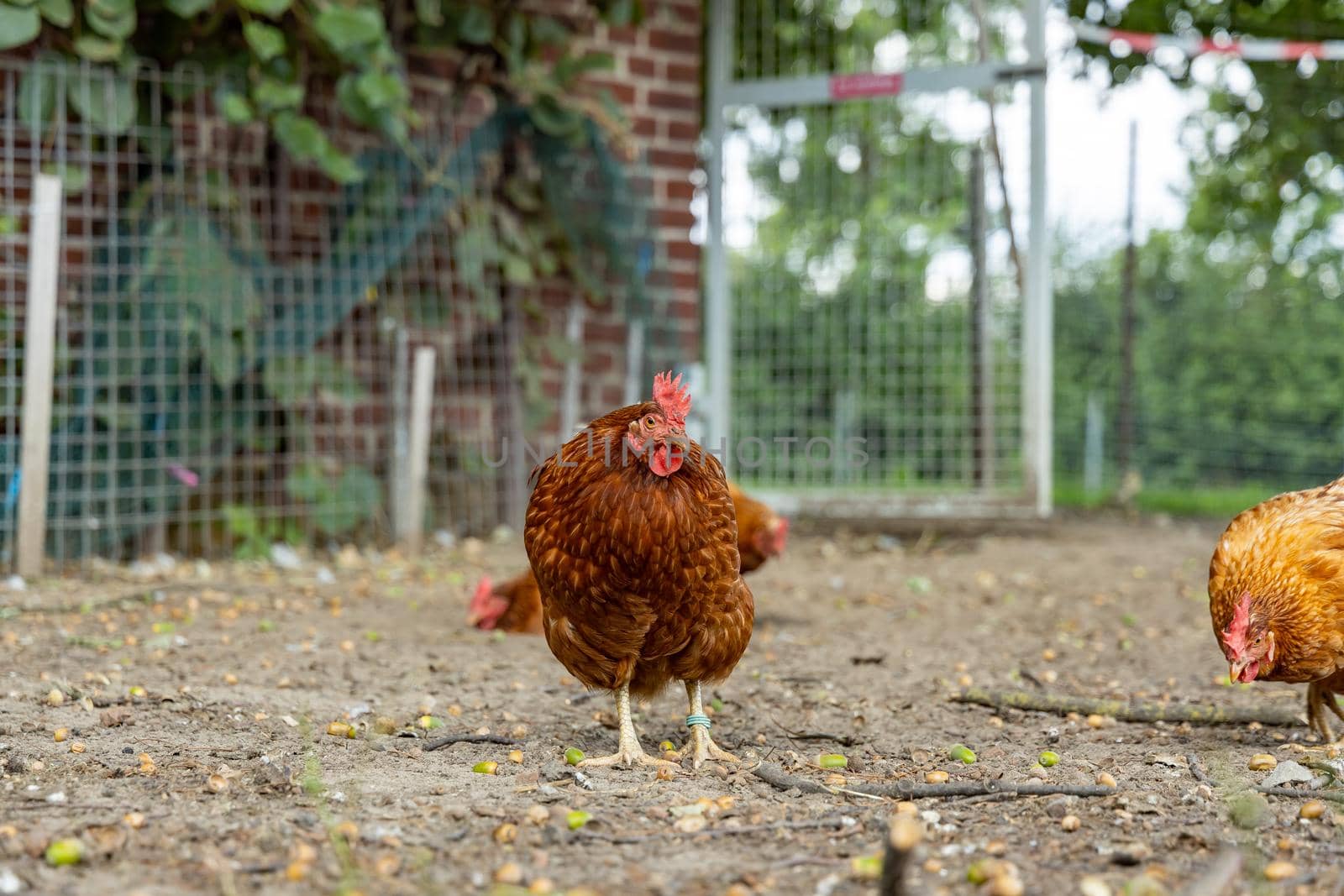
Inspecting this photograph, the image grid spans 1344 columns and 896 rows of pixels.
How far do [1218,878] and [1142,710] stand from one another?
1.43 meters

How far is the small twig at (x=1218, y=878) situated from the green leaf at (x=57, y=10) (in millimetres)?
5124

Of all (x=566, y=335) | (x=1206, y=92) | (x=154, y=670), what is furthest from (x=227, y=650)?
(x=1206, y=92)

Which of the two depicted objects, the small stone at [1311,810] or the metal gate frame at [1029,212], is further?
the metal gate frame at [1029,212]

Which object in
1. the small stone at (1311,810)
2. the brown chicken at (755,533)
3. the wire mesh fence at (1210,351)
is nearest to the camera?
the small stone at (1311,810)

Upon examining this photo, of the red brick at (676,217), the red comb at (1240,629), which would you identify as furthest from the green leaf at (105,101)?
the red comb at (1240,629)

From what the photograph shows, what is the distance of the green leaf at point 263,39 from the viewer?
5.43m

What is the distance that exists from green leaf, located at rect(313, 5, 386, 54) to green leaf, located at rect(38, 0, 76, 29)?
1.00 meters

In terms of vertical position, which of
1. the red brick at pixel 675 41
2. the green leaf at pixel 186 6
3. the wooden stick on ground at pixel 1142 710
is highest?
the red brick at pixel 675 41

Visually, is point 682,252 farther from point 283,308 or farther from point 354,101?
point 283,308

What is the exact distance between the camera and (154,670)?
146 inches

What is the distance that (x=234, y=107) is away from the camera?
216 inches

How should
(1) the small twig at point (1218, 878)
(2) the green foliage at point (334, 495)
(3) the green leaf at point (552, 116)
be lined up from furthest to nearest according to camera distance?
(3) the green leaf at point (552, 116)
(2) the green foliage at point (334, 495)
(1) the small twig at point (1218, 878)

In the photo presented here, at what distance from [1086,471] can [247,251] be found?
22.2 ft

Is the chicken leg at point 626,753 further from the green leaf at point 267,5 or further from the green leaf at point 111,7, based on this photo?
the green leaf at point 111,7
